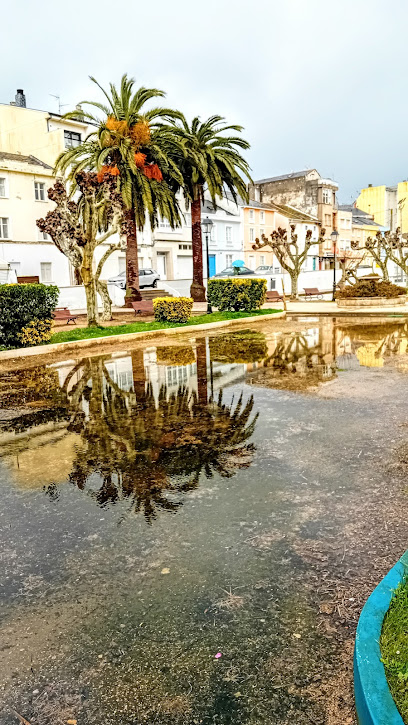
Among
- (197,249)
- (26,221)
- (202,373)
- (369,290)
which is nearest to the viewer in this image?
(202,373)

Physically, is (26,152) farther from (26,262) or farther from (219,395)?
(219,395)

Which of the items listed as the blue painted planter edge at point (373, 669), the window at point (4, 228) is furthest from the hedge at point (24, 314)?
the window at point (4, 228)

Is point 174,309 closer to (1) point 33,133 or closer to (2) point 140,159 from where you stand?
(2) point 140,159

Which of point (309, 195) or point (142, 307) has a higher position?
point (309, 195)

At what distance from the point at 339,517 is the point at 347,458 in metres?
1.47

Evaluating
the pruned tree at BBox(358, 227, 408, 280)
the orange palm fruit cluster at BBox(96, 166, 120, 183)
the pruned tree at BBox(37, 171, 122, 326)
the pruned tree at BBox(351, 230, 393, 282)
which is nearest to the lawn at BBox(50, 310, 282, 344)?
the pruned tree at BBox(37, 171, 122, 326)

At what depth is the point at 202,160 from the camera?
2456 centimetres

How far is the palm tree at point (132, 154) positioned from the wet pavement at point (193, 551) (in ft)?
54.3

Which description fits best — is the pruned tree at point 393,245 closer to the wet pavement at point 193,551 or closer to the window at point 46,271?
the window at point 46,271

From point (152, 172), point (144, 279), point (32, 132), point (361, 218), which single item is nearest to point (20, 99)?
point (32, 132)

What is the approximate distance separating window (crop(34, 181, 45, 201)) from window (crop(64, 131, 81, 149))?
5183mm

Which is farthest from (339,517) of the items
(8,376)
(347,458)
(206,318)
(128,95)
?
(128,95)

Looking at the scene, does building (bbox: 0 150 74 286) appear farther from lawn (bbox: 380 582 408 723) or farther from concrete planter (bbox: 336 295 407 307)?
lawn (bbox: 380 582 408 723)

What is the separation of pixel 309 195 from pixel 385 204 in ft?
65.5
